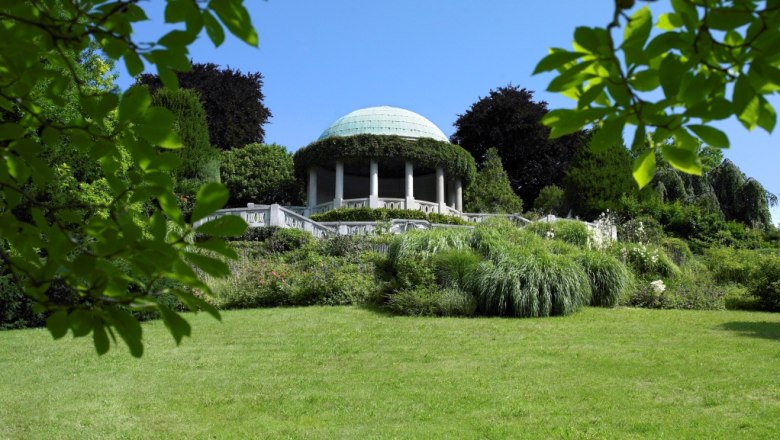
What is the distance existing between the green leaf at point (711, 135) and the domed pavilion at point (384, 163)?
2692cm

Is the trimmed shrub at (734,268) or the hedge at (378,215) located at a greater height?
the hedge at (378,215)

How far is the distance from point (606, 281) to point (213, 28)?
1197cm

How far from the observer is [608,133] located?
1.38 m

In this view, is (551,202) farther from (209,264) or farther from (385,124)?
(209,264)

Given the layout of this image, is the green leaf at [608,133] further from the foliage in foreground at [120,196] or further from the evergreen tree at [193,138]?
the evergreen tree at [193,138]

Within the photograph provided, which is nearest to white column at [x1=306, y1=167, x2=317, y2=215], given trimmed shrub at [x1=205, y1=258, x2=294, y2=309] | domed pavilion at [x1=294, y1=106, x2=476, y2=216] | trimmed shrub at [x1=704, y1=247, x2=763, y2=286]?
domed pavilion at [x1=294, y1=106, x2=476, y2=216]

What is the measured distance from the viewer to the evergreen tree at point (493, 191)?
3192 cm

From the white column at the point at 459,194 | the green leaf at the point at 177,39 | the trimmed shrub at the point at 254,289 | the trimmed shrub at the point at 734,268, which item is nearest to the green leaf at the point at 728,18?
the green leaf at the point at 177,39

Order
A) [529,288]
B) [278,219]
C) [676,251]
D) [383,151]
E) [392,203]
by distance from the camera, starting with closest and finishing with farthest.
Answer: [529,288], [676,251], [278,219], [392,203], [383,151]

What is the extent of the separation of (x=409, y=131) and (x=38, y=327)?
2302 cm

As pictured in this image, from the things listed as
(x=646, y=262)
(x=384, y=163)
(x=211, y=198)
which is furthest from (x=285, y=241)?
(x=211, y=198)

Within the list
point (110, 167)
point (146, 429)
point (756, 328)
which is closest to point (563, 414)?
point (146, 429)

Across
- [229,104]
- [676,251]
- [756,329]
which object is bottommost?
[756,329]

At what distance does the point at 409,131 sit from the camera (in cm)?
3222
